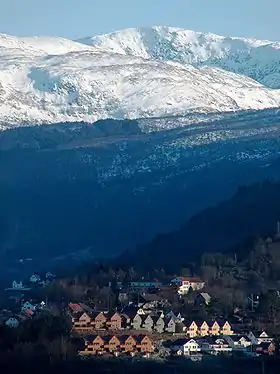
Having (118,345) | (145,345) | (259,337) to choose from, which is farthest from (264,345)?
(118,345)

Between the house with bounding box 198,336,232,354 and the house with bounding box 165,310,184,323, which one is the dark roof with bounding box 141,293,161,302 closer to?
the house with bounding box 165,310,184,323

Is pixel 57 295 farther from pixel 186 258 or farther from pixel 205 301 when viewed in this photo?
pixel 186 258

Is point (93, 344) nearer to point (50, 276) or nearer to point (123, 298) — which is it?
point (123, 298)

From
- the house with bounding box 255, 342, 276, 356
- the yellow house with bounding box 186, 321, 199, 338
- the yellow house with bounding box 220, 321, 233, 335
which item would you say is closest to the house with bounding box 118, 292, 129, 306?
the yellow house with bounding box 186, 321, 199, 338

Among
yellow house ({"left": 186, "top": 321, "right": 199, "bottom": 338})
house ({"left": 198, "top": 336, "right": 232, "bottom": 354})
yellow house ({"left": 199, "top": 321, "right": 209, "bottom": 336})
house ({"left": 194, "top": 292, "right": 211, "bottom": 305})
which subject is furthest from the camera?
house ({"left": 194, "top": 292, "right": 211, "bottom": 305})

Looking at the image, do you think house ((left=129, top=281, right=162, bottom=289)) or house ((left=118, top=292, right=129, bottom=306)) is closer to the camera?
house ((left=118, top=292, right=129, bottom=306))

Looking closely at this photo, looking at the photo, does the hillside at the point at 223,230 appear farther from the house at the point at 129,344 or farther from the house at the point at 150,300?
the house at the point at 129,344
